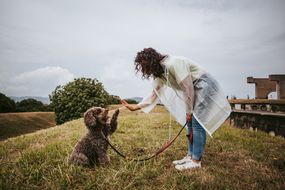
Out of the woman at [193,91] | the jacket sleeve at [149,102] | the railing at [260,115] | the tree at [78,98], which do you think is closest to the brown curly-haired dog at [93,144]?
the woman at [193,91]

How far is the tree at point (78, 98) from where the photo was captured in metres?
18.2

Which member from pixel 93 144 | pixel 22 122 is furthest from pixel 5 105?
pixel 93 144

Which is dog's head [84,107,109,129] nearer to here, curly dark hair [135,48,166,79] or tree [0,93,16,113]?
curly dark hair [135,48,166,79]

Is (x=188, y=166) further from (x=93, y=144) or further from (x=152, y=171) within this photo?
(x=93, y=144)

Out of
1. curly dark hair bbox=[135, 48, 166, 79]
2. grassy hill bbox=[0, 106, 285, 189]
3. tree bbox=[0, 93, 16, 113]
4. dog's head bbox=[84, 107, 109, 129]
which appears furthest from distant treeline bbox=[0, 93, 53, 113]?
curly dark hair bbox=[135, 48, 166, 79]

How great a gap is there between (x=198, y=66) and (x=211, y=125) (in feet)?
3.19

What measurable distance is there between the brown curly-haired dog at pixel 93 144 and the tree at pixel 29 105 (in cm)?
3530

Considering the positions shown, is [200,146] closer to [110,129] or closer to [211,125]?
[211,125]

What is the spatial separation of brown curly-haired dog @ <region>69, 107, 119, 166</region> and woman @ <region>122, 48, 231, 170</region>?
0.50 metres

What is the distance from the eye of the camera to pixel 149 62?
3.83m

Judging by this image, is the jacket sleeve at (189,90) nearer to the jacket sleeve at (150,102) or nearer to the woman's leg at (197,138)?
the woman's leg at (197,138)

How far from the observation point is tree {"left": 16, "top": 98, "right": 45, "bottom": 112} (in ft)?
118

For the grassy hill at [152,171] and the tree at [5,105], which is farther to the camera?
the tree at [5,105]

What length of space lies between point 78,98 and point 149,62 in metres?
15.5
